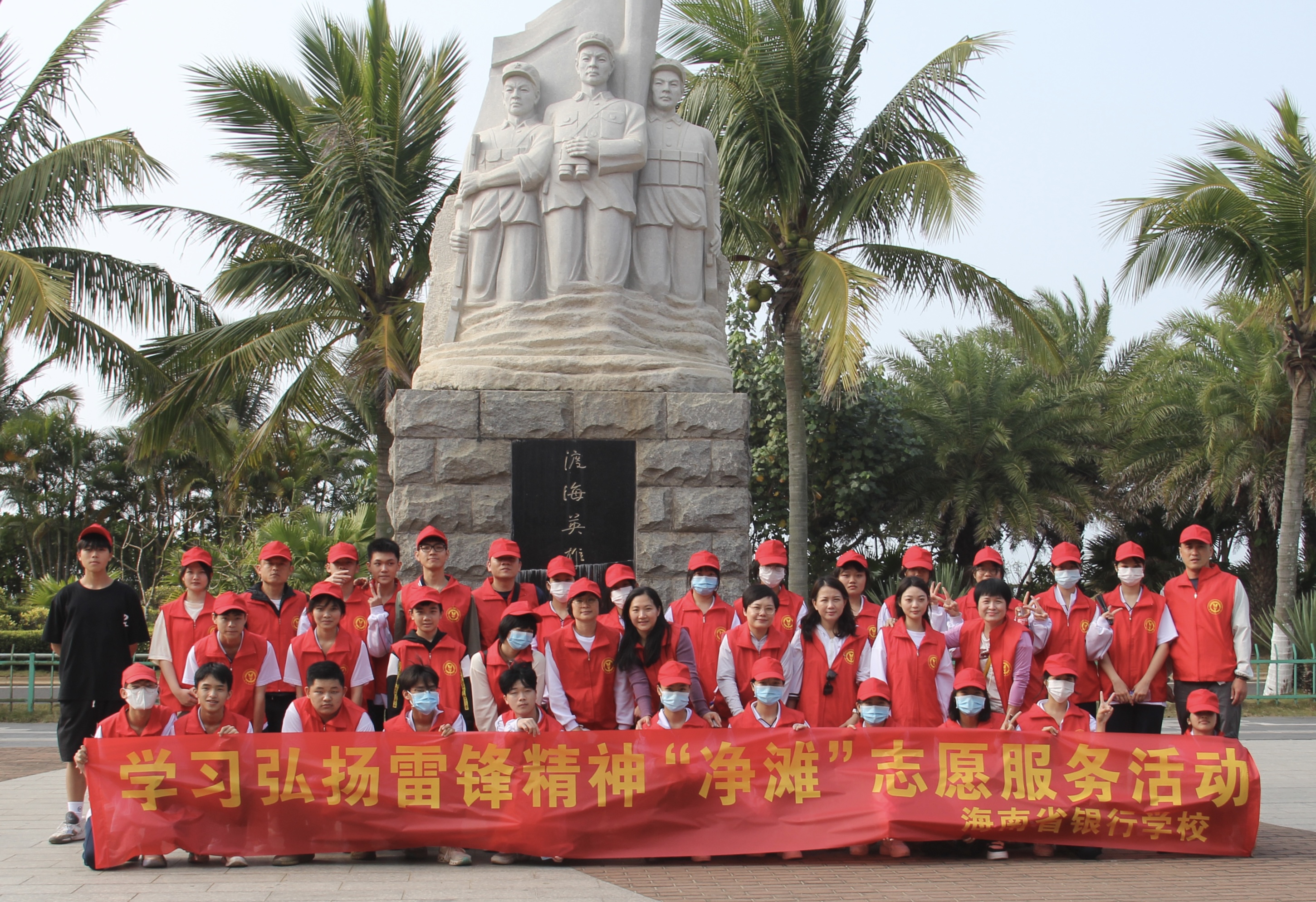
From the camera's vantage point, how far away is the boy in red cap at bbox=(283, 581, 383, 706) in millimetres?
5770

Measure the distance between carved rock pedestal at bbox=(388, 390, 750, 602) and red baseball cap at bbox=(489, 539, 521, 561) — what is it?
1413 mm

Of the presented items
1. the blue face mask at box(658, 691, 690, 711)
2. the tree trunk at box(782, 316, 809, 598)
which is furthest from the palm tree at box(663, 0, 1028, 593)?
the blue face mask at box(658, 691, 690, 711)

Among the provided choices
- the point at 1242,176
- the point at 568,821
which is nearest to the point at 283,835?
the point at 568,821

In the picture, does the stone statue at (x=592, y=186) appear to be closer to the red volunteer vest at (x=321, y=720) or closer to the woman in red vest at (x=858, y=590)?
the woman in red vest at (x=858, y=590)

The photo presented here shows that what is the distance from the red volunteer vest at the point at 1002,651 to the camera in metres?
5.99

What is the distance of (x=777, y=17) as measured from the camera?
12414 mm

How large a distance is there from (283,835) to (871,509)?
14961 mm

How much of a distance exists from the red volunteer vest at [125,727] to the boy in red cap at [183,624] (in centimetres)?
36

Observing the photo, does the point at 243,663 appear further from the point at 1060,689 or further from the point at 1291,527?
the point at 1291,527

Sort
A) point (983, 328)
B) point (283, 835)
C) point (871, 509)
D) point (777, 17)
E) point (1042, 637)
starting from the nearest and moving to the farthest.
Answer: point (283, 835) < point (1042, 637) < point (777, 17) < point (871, 509) < point (983, 328)

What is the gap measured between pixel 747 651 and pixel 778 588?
0.52 metres

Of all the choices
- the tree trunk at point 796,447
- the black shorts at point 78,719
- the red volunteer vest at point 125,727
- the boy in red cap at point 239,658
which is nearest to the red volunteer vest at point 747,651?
the boy in red cap at point 239,658

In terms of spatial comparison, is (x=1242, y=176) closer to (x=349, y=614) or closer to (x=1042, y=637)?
(x=1042, y=637)

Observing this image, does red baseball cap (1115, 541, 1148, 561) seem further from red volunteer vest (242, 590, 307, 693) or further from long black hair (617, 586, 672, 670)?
red volunteer vest (242, 590, 307, 693)
